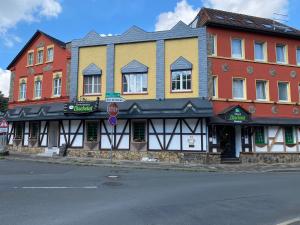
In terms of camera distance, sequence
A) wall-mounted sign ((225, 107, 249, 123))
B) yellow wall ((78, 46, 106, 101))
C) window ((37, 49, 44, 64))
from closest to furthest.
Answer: wall-mounted sign ((225, 107, 249, 123)) → yellow wall ((78, 46, 106, 101)) → window ((37, 49, 44, 64))

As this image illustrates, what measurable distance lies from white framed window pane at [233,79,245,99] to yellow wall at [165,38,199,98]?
3070mm

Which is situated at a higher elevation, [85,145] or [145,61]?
[145,61]

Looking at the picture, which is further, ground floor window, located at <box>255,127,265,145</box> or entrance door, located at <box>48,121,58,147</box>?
entrance door, located at <box>48,121,58,147</box>

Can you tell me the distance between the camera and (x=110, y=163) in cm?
1930

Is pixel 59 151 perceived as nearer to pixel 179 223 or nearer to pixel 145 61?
pixel 145 61

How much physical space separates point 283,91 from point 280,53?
2949 millimetres

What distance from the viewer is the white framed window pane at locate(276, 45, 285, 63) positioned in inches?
962

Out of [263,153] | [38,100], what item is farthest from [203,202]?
[38,100]

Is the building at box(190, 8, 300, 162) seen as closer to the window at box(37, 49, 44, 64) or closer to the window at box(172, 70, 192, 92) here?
the window at box(172, 70, 192, 92)

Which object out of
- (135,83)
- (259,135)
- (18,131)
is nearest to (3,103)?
(18,131)

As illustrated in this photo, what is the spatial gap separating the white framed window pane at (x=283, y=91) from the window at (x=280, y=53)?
70.0 inches

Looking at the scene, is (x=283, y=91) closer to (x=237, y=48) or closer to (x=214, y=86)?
(x=237, y=48)

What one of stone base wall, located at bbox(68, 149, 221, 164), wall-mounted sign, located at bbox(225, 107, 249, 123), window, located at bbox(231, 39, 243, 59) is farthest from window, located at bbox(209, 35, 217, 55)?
stone base wall, located at bbox(68, 149, 221, 164)

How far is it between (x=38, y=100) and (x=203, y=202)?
2088cm
